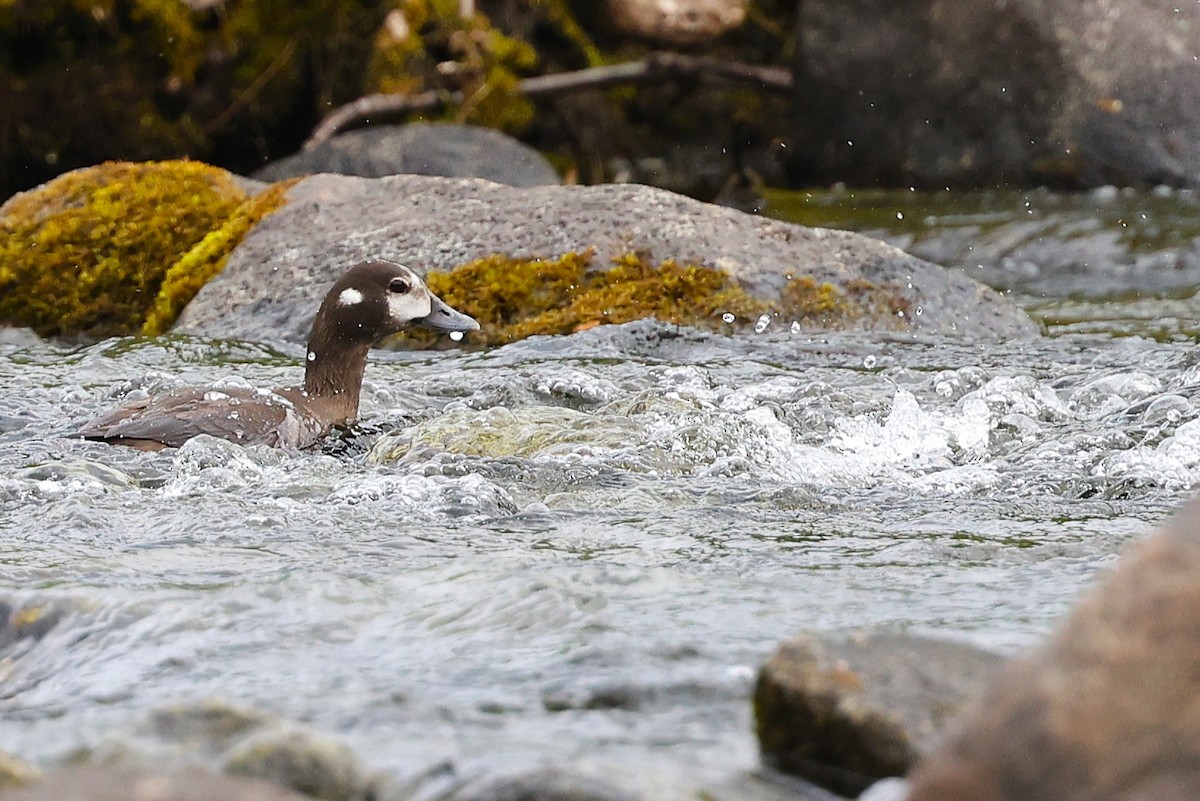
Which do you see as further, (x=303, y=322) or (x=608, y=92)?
(x=608, y=92)

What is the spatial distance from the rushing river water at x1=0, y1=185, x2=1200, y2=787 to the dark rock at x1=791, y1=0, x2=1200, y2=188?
5.53 meters

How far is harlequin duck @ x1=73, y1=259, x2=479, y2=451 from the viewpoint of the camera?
236 inches

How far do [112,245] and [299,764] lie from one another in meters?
7.15

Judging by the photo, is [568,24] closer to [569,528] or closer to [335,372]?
[335,372]

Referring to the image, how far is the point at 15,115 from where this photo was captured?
42.2 ft

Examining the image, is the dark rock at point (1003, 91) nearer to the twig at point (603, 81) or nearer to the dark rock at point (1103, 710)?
the twig at point (603, 81)

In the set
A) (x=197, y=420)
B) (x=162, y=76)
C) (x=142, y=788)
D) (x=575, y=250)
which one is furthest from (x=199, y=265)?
(x=142, y=788)

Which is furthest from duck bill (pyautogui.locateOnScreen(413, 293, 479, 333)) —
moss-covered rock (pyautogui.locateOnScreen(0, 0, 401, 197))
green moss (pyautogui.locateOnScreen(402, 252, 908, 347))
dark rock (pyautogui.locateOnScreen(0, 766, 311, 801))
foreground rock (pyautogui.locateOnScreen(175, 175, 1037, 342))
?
moss-covered rock (pyautogui.locateOnScreen(0, 0, 401, 197))

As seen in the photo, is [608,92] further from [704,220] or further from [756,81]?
[704,220]

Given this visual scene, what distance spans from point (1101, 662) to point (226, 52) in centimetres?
1239

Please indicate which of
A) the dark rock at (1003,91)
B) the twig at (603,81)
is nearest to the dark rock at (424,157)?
the twig at (603,81)

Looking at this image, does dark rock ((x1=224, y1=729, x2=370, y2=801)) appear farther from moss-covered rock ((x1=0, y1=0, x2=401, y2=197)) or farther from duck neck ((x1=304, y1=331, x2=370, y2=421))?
moss-covered rock ((x1=0, y1=0, x2=401, y2=197))

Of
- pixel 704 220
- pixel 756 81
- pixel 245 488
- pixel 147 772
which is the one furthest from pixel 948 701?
pixel 756 81

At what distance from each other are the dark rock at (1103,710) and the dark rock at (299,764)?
95cm
